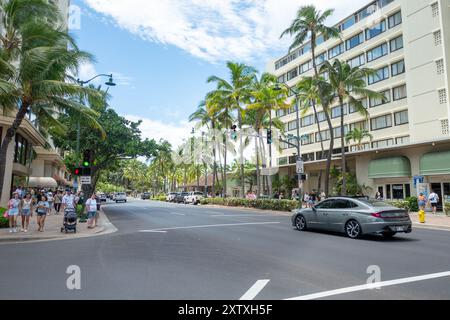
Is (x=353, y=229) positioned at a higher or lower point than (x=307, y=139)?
lower

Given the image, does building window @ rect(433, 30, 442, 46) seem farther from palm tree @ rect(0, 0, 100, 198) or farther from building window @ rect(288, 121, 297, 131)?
palm tree @ rect(0, 0, 100, 198)

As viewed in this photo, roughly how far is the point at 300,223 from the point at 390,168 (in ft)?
60.1

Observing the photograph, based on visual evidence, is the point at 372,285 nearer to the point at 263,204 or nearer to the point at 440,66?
the point at 263,204

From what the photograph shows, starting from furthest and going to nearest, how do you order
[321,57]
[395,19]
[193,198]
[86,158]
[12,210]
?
[321,57]
[193,198]
[395,19]
[86,158]
[12,210]

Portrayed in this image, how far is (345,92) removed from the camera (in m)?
29.5

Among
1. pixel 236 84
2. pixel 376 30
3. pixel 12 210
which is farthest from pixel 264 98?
pixel 12 210

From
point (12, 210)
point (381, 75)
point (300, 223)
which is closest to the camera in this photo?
point (12, 210)

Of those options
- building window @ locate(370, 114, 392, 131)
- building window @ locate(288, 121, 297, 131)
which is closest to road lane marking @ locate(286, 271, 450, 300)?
building window @ locate(370, 114, 392, 131)

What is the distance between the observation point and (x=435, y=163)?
26703 mm

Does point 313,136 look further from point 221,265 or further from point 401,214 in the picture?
point 221,265

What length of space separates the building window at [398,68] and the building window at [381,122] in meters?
4.38

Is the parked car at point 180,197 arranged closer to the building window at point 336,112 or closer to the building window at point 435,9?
the building window at point 336,112

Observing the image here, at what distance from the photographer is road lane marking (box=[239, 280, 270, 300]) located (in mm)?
5664

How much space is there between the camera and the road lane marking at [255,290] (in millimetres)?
5664
